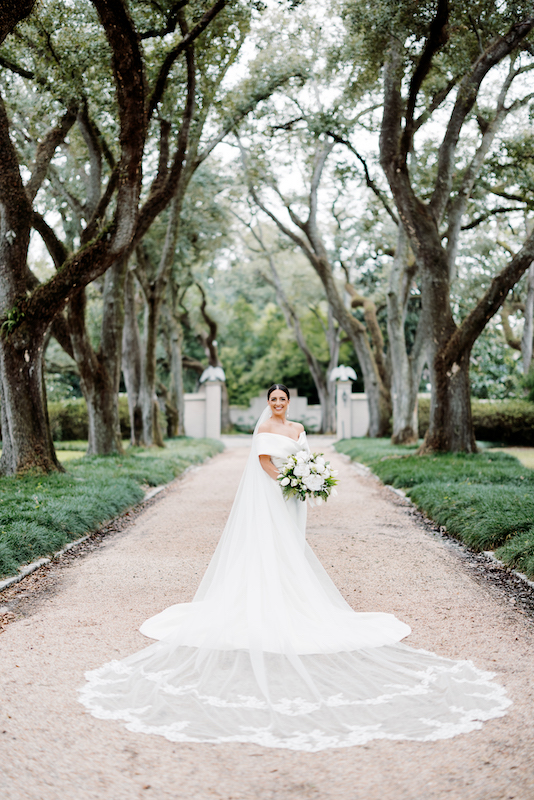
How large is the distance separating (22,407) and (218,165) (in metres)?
15.4

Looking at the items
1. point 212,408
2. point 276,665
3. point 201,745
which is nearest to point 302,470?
point 276,665

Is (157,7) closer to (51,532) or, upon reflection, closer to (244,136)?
(51,532)

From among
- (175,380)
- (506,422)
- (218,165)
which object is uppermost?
(218,165)

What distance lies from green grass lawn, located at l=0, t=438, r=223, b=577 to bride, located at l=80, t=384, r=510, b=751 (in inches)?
98.6

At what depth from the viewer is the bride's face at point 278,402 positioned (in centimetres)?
549

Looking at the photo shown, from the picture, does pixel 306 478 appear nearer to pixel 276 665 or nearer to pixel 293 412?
pixel 276 665

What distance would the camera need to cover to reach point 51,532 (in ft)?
26.0

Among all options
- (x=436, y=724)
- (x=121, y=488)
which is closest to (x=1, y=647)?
(x=436, y=724)

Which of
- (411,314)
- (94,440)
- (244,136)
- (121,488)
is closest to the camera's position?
(121,488)

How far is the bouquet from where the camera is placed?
5.23 m

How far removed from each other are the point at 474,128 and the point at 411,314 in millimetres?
17043

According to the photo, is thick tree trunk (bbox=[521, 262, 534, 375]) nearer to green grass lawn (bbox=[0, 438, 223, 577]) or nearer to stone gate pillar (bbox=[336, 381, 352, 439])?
stone gate pillar (bbox=[336, 381, 352, 439])

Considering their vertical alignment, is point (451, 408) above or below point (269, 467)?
above

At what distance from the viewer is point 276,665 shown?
4344 millimetres
